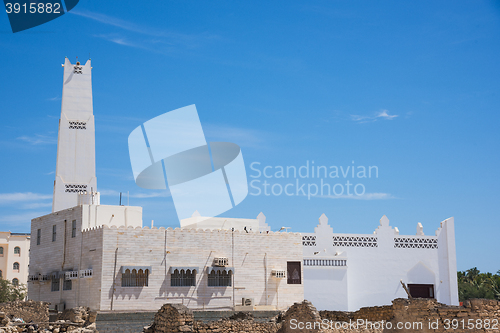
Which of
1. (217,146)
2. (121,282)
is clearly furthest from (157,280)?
(217,146)

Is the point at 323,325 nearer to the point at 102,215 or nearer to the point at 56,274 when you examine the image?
the point at 102,215

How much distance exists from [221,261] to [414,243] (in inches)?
456

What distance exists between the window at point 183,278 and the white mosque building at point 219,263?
0.15ft

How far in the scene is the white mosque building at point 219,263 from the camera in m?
25.2

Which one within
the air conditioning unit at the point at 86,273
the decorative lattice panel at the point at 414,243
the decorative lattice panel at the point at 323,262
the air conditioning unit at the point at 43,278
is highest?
the decorative lattice panel at the point at 414,243

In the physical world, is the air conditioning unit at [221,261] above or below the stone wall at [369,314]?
above

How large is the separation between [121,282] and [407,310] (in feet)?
47.0

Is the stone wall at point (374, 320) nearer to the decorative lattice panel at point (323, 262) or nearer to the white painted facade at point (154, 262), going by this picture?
the white painted facade at point (154, 262)

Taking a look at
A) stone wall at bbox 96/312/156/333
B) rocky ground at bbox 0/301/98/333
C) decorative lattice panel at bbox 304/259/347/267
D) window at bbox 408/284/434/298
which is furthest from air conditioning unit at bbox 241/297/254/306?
window at bbox 408/284/434/298

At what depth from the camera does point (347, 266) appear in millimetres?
29406

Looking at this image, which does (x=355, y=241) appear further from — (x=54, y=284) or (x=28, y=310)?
(x=28, y=310)

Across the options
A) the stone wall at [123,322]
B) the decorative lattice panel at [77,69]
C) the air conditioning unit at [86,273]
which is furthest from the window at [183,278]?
the decorative lattice panel at [77,69]

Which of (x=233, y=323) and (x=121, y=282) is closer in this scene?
(x=233, y=323)

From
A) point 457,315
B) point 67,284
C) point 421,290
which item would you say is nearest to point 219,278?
point 67,284
